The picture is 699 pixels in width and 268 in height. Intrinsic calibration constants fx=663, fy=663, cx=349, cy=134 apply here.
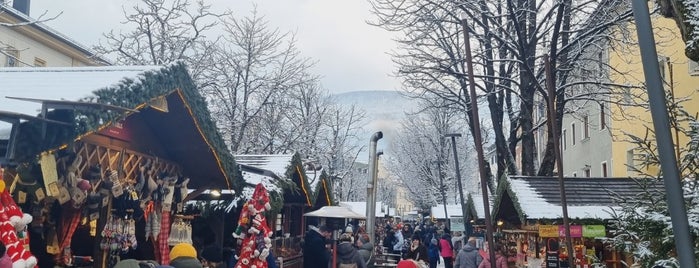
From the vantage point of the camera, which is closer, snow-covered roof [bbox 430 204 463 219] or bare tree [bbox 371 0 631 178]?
bare tree [bbox 371 0 631 178]

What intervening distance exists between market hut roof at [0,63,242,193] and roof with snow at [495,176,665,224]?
558 cm

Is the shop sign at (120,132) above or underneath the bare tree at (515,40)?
underneath

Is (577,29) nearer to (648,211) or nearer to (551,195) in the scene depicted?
(551,195)

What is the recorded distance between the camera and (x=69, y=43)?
3238cm

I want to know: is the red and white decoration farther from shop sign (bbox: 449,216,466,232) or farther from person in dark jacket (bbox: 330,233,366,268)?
shop sign (bbox: 449,216,466,232)

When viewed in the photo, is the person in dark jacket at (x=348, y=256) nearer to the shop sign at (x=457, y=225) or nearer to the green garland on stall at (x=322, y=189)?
the green garland on stall at (x=322, y=189)

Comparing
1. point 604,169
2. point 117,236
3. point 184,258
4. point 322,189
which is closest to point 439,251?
point 604,169

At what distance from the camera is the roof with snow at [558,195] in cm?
1235

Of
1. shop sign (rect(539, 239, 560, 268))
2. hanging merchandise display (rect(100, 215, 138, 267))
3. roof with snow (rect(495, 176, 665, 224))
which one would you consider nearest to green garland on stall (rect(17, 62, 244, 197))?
hanging merchandise display (rect(100, 215, 138, 267))

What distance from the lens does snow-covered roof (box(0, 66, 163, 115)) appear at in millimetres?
5926

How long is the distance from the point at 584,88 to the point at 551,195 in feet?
27.5

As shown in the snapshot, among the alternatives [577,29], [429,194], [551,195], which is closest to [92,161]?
[551,195]

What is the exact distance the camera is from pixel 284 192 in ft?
49.2

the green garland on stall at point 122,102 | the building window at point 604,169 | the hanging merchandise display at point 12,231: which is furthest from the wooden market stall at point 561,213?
the building window at point 604,169
